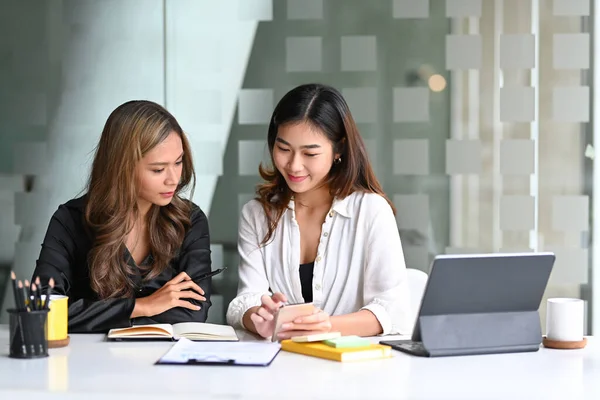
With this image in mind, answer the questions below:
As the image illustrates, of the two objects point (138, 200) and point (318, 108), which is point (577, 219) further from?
point (138, 200)

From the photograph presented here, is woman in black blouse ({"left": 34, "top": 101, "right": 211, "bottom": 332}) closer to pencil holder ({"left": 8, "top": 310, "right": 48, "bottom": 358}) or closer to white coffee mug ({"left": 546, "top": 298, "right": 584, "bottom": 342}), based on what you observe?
pencil holder ({"left": 8, "top": 310, "right": 48, "bottom": 358})

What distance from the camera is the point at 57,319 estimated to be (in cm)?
219

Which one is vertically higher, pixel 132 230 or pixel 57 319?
pixel 132 230

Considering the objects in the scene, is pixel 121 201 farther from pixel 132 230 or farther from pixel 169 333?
pixel 169 333

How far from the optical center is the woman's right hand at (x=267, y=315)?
91.7 inches

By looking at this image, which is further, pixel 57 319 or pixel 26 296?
pixel 57 319

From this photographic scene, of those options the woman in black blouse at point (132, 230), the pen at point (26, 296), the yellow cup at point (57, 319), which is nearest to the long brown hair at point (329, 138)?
the woman in black blouse at point (132, 230)

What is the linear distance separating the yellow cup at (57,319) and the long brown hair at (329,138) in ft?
2.92

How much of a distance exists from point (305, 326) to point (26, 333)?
0.73 m

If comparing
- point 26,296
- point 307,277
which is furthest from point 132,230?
point 26,296

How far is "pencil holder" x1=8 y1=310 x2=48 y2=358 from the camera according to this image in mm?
2021

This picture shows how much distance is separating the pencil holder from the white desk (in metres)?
A: 0.03

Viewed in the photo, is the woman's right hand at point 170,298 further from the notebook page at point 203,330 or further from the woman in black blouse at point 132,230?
the notebook page at point 203,330

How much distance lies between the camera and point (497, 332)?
2.11 metres
